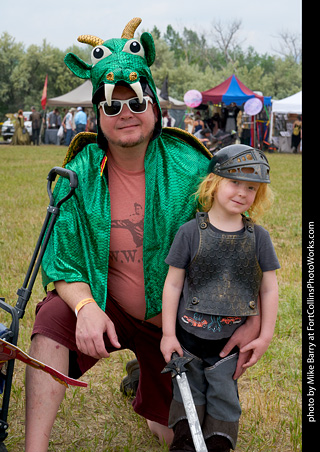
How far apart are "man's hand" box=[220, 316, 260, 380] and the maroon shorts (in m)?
0.48

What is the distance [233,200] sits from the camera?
7.27 feet

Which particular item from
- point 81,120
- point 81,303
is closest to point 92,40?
point 81,303

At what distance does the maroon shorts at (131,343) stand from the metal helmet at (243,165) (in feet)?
2.72

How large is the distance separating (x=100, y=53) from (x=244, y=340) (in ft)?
4.41

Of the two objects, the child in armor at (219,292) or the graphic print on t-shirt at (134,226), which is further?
the graphic print on t-shirt at (134,226)

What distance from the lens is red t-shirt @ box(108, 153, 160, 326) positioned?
2551 millimetres

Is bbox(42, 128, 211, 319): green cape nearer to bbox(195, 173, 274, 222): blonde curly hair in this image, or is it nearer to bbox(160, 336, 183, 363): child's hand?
bbox(195, 173, 274, 222): blonde curly hair

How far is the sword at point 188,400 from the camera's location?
1.87 metres

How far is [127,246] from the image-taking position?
2.55m

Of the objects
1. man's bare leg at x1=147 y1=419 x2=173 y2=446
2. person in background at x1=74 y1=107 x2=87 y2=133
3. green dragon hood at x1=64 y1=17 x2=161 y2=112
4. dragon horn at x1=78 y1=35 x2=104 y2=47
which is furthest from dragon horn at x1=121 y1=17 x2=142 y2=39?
person in background at x1=74 y1=107 x2=87 y2=133

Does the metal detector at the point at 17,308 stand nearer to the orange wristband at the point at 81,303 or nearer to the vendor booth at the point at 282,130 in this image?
the orange wristband at the point at 81,303

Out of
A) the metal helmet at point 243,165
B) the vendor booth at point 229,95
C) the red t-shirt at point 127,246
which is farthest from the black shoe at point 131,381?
the vendor booth at point 229,95

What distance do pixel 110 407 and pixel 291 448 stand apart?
3.16 feet
